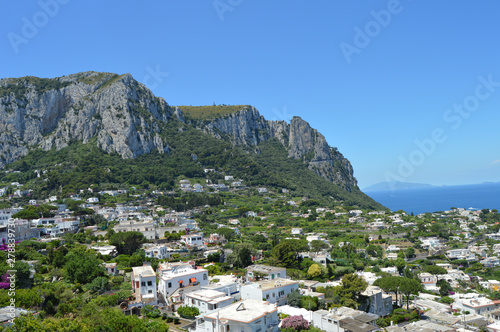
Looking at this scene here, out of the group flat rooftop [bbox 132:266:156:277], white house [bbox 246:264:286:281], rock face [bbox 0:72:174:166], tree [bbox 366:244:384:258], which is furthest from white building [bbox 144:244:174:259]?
rock face [bbox 0:72:174:166]

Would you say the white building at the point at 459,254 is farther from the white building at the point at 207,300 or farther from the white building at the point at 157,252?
the white building at the point at 207,300

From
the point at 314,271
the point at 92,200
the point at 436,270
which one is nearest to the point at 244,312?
the point at 314,271

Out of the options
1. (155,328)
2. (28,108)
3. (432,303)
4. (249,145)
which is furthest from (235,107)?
(155,328)

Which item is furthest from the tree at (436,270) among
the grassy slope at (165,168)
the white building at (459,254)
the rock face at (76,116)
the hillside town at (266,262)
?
the rock face at (76,116)

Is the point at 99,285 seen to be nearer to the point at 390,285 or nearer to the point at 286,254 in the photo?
the point at 286,254

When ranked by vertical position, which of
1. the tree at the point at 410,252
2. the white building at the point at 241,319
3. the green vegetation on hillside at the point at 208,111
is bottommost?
the tree at the point at 410,252
